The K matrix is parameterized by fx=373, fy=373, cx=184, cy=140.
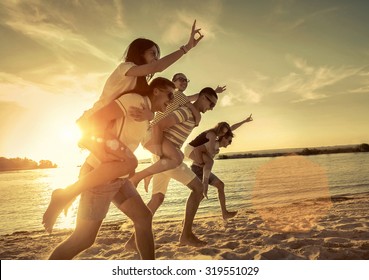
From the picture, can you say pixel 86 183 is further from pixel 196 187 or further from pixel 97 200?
pixel 196 187

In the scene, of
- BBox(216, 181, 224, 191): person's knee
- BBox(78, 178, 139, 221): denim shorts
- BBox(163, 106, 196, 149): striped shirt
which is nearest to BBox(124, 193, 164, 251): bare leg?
BBox(163, 106, 196, 149): striped shirt

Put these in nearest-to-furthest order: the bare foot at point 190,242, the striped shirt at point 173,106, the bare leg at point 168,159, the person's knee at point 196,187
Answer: the bare leg at point 168,159 < the striped shirt at point 173,106 < the person's knee at point 196,187 < the bare foot at point 190,242

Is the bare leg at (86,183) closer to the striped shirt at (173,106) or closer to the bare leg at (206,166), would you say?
the striped shirt at (173,106)

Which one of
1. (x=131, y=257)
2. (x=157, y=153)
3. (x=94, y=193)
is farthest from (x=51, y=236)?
(x=94, y=193)

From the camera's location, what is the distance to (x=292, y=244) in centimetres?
502

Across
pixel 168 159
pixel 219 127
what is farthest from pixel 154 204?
pixel 219 127

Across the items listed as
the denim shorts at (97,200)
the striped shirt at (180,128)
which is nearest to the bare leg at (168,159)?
the striped shirt at (180,128)

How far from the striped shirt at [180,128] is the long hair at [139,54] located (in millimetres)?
1359

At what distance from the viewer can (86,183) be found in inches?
110

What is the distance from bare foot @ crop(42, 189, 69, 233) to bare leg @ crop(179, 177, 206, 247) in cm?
210

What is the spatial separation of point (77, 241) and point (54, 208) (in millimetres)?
347

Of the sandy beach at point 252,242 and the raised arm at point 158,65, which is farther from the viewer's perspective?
the sandy beach at point 252,242

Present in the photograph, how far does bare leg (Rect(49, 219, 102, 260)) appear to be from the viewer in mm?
2711

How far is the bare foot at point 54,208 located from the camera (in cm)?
286
